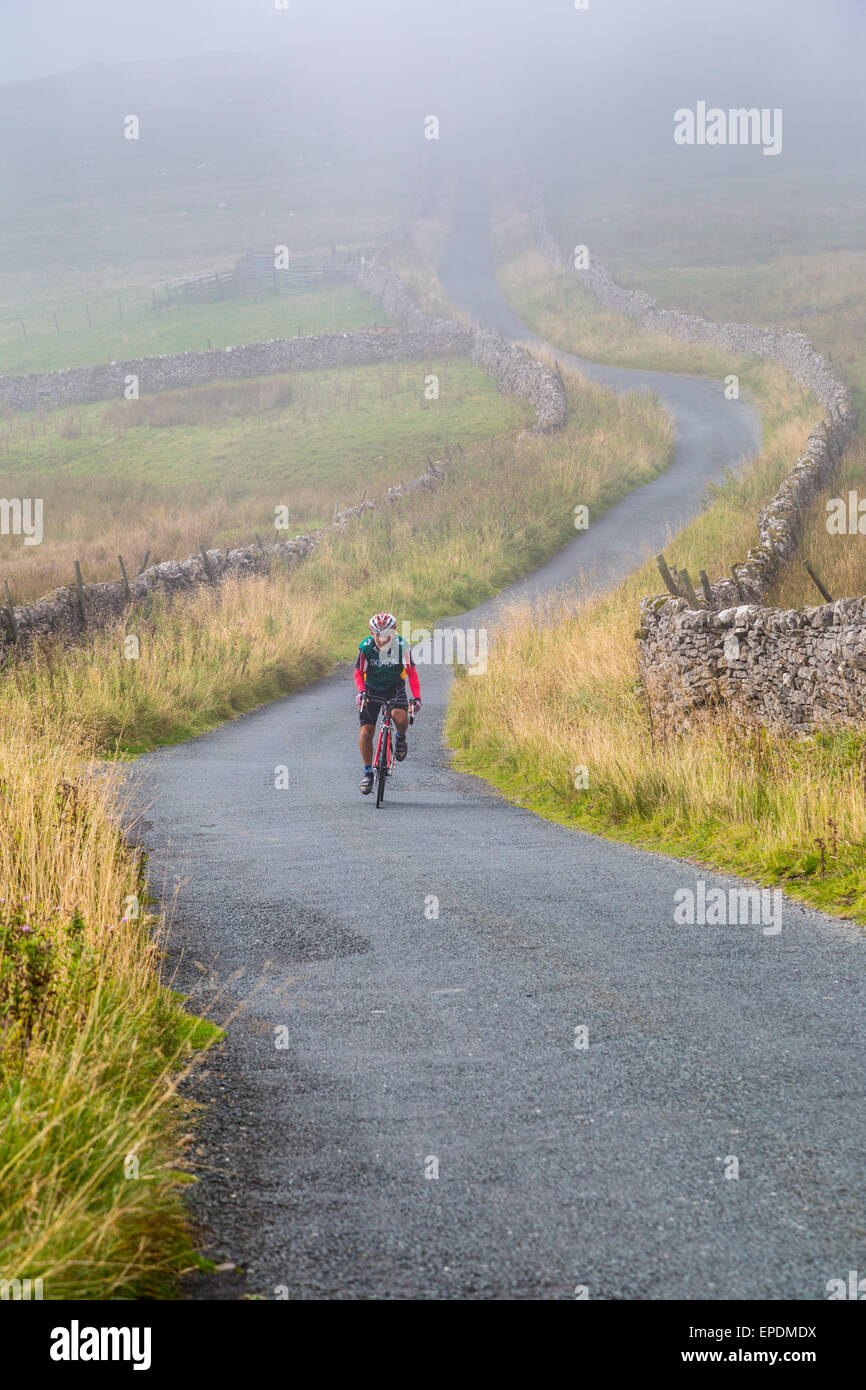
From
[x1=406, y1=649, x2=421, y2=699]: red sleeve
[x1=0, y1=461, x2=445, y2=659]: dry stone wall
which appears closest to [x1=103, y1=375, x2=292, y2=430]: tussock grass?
[x1=0, y1=461, x2=445, y2=659]: dry stone wall

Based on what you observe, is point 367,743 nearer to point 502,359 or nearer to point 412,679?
point 412,679

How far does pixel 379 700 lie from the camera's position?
12.6 meters

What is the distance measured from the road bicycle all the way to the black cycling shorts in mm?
14

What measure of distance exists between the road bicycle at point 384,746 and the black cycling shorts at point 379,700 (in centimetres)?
1

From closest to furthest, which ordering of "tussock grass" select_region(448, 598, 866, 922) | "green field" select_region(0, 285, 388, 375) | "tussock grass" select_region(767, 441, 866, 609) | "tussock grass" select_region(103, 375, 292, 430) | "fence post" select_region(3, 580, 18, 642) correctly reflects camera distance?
"tussock grass" select_region(448, 598, 866, 922)
"tussock grass" select_region(767, 441, 866, 609)
"fence post" select_region(3, 580, 18, 642)
"tussock grass" select_region(103, 375, 292, 430)
"green field" select_region(0, 285, 388, 375)

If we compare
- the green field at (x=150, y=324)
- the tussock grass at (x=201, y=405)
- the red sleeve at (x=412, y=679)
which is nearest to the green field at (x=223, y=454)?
the tussock grass at (x=201, y=405)

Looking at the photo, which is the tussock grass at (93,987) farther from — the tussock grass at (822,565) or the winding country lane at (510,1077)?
the tussock grass at (822,565)

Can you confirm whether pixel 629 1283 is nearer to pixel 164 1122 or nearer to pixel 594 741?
pixel 164 1122

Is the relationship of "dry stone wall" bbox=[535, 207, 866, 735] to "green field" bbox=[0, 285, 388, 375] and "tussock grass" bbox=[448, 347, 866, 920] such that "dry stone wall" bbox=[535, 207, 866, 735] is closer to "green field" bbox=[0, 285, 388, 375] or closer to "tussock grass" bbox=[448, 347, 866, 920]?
"tussock grass" bbox=[448, 347, 866, 920]

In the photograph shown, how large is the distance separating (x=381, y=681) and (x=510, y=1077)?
25.7ft

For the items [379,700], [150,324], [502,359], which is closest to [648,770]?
[379,700]

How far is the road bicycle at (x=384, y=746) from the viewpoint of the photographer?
12320 mm

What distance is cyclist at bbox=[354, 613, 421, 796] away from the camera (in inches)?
487

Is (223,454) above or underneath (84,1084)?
above
